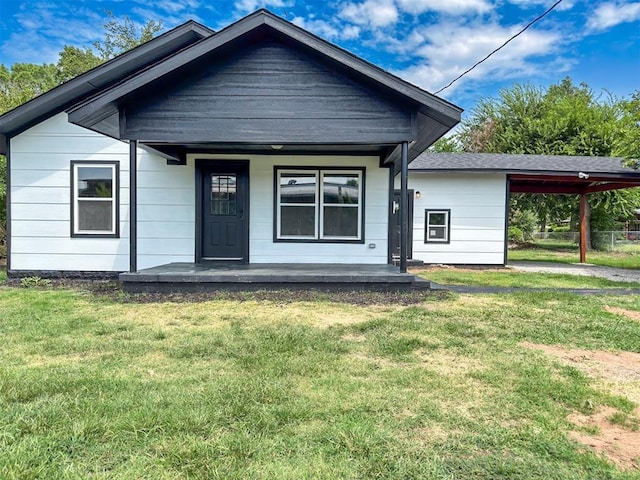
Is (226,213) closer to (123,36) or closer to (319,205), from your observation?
(319,205)

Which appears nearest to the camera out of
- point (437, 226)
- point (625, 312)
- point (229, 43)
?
point (625, 312)

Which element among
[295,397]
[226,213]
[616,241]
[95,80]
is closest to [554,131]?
[616,241]

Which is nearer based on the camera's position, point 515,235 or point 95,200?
point 95,200

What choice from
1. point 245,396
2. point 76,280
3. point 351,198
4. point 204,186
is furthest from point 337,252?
point 245,396

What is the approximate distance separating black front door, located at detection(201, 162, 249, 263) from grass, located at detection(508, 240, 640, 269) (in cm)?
997

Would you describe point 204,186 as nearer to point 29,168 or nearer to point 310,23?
point 29,168

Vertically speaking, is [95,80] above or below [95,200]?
above

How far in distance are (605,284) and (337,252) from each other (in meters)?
5.23

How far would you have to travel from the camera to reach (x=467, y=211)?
11172 mm

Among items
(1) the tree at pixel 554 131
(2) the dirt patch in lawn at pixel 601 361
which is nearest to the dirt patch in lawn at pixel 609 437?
(2) the dirt patch in lawn at pixel 601 361

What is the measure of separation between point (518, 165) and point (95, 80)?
34.3 ft

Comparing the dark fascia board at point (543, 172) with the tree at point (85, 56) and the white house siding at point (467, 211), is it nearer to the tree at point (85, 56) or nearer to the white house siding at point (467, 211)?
the white house siding at point (467, 211)

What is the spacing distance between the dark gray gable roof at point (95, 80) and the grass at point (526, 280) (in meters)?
6.71

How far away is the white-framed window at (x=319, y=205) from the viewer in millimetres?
8258
